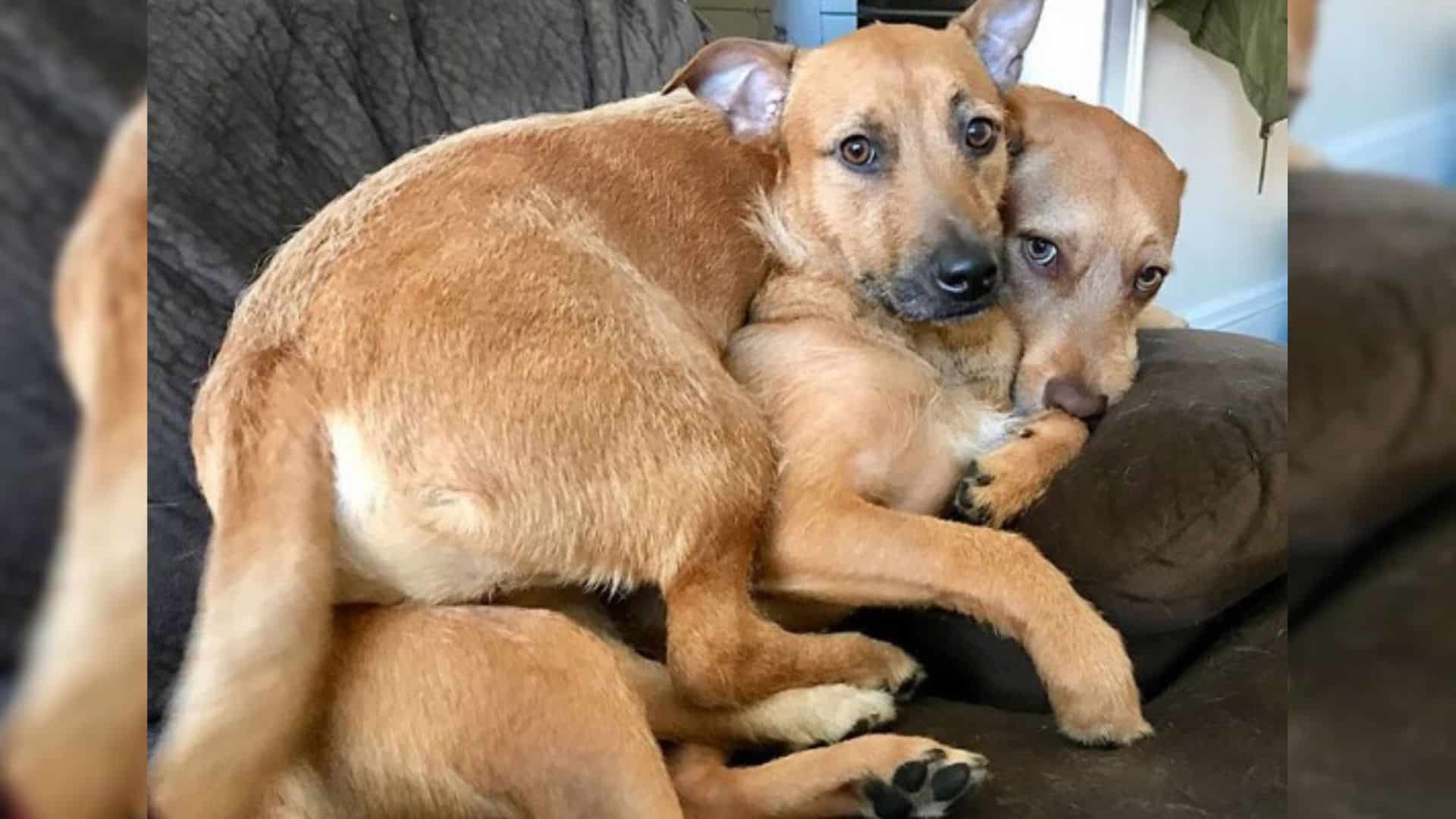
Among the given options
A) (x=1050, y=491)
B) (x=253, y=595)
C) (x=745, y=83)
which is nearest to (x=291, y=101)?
(x=745, y=83)

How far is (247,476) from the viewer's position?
1079mm

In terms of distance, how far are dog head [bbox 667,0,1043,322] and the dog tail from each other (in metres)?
0.68

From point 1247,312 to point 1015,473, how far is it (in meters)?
0.40

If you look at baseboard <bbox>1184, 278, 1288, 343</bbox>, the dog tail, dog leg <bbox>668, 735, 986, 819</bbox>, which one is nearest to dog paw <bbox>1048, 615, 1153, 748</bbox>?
dog leg <bbox>668, 735, 986, 819</bbox>

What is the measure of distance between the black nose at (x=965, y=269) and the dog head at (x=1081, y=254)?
183 mm

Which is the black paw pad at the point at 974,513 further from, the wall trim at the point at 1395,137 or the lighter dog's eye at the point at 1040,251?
the wall trim at the point at 1395,137

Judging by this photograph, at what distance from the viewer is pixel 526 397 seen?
1169 millimetres

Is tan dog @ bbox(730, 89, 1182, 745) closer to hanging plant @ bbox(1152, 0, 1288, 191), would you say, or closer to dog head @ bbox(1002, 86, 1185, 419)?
dog head @ bbox(1002, 86, 1185, 419)

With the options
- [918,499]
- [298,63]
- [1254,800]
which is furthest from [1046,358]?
[298,63]

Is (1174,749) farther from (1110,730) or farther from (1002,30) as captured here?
(1002,30)

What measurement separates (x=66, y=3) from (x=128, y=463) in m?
0.14

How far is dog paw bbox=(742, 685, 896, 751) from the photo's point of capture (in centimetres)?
131

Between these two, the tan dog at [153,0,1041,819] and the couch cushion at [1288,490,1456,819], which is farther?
the tan dog at [153,0,1041,819]

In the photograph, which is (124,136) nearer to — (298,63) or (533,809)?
(533,809)
